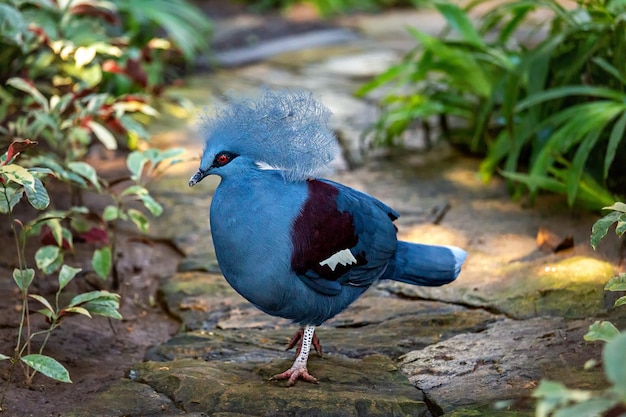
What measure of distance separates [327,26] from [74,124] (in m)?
5.27

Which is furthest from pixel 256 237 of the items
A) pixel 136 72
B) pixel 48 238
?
pixel 136 72

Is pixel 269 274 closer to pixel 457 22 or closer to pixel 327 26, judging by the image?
pixel 457 22

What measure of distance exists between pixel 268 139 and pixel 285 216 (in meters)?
0.25

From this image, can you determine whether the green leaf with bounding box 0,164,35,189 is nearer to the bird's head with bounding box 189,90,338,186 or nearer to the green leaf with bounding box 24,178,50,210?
the green leaf with bounding box 24,178,50,210

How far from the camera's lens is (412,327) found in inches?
119

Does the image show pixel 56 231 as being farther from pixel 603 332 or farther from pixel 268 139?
pixel 603 332

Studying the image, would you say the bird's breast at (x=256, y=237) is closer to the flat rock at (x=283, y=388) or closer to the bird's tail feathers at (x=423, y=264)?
the flat rock at (x=283, y=388)

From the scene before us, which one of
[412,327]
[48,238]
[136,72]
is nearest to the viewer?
[412,327]

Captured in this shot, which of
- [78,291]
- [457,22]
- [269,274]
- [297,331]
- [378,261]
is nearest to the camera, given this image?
[269,274]

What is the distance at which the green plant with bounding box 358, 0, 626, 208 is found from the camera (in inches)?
143

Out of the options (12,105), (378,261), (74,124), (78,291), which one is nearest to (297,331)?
(378,261)

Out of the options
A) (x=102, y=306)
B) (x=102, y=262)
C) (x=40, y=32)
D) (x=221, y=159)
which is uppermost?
(x=40, y=32)

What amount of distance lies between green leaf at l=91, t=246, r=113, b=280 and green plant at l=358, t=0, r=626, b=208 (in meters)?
1.78

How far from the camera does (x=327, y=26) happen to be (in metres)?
8.65
